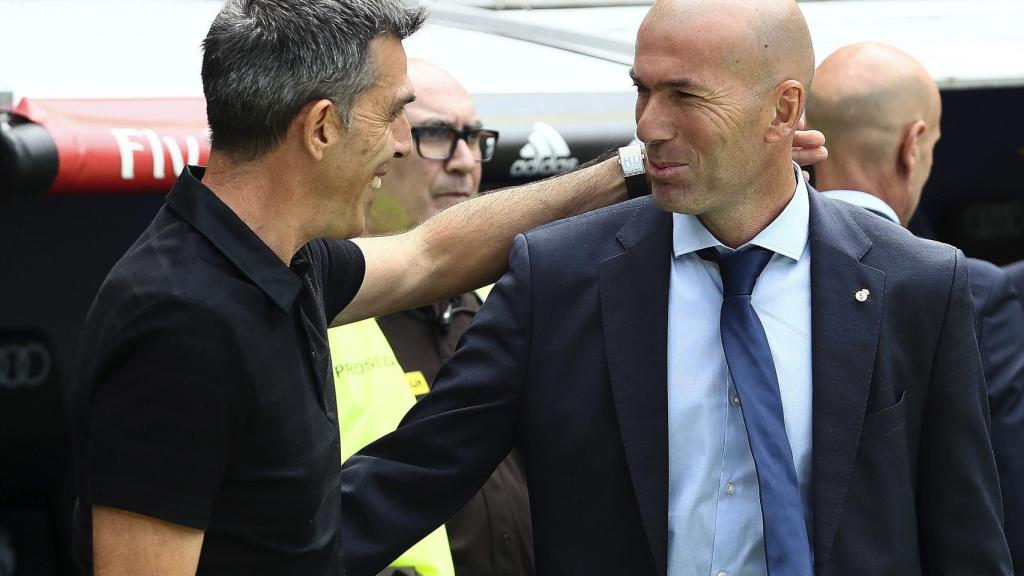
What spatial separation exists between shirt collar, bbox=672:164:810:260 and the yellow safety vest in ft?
2.77

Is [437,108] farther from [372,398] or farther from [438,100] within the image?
[372,398]

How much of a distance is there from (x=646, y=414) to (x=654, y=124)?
0.46m

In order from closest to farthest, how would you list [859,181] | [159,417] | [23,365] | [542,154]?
[159,417]
[859,181]
[23,365]
[542,154]

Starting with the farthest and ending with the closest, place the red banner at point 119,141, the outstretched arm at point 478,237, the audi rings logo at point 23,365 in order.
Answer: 1. the audi rings logo at point 23,365
2. the red banner at point 119,141
3. the outstretched arm at point 478,237

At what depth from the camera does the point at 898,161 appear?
12.6ft

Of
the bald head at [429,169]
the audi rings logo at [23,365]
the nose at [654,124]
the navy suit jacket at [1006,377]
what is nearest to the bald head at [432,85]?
the bald head at [429,169]

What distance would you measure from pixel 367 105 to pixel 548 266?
0.49 meters

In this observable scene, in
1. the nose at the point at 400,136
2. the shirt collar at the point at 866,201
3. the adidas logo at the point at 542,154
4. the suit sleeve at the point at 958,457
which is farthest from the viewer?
the adidas logo at the point at 542,154

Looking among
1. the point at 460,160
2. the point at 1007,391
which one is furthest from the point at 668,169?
the point at 460,160

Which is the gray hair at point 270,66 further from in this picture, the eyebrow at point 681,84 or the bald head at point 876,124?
the bald head at point 876,124

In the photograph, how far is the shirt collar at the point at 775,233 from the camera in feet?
7.97

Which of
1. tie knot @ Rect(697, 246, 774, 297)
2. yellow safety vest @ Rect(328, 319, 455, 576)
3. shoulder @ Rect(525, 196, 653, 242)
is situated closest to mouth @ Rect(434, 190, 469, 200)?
A: yellow safety vest @ Rect(328, 319, 455, 576)

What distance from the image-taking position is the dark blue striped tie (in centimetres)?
226

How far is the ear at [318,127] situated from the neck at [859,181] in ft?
6.58
